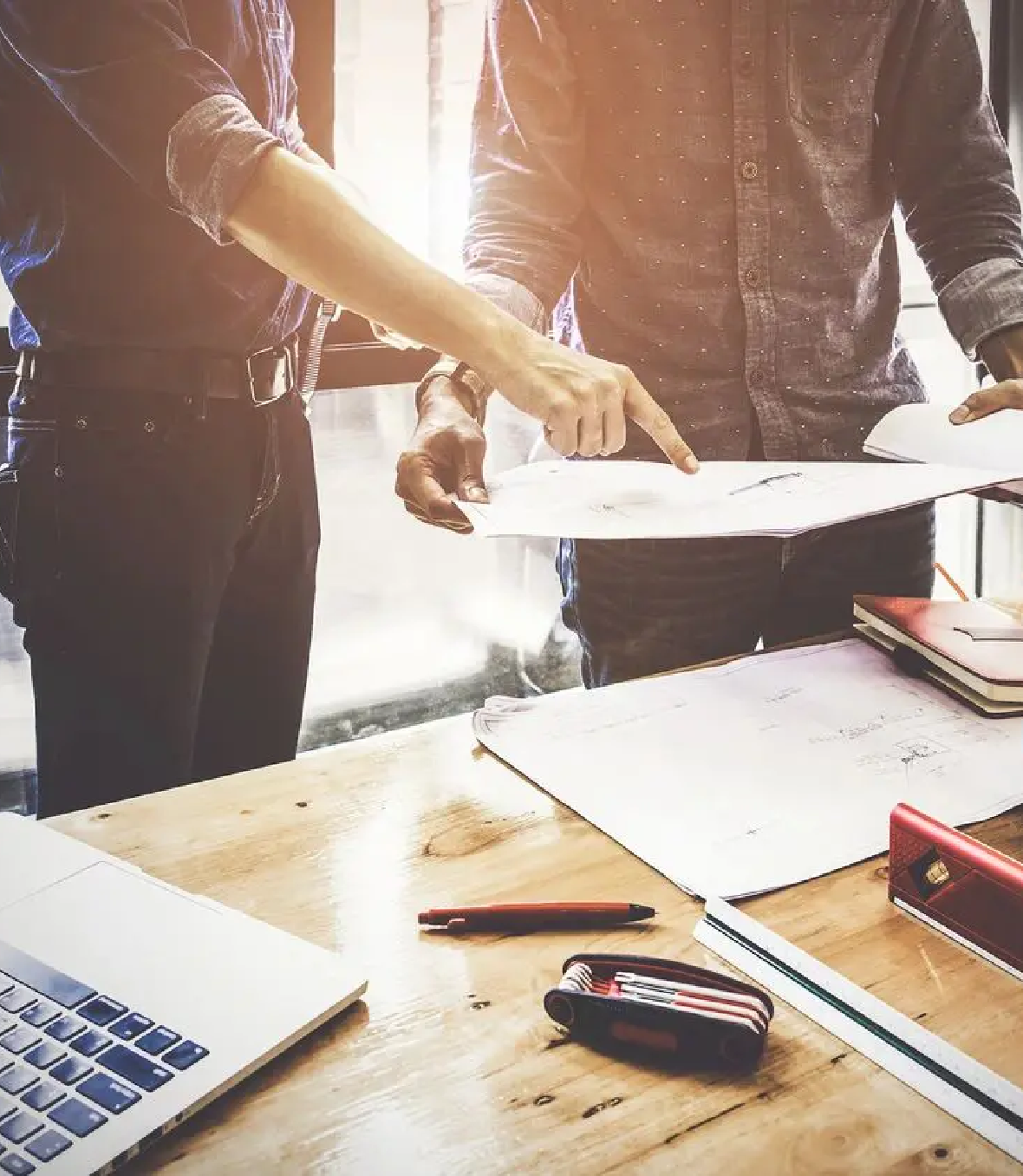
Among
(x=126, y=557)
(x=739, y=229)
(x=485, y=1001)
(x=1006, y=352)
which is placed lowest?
(x=485, y=1001)

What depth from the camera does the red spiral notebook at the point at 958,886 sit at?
0.69 m

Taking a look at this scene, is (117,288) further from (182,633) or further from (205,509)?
(182,633)

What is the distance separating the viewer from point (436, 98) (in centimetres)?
229

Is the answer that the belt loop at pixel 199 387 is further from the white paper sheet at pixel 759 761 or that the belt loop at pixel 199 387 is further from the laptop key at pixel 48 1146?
the laptop key at pixel 48 1146

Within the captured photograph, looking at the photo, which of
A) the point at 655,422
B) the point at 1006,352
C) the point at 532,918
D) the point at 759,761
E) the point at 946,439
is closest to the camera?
the point at 532,918

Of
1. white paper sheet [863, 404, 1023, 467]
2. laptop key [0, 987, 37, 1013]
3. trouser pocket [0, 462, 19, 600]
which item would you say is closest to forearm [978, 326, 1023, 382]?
white paper sheet [863, 404, 1023, 467]

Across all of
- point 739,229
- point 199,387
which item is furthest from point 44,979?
point 739,229

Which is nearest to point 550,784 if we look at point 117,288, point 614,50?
point 117,288

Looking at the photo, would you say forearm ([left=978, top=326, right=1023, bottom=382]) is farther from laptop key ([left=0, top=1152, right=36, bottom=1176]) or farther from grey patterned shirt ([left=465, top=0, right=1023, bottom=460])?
laptop key ([left=0, top=1152, right=36, bottom=1176])

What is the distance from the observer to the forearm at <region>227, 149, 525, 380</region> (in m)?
1.02

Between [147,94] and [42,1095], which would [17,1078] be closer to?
[42,1095]

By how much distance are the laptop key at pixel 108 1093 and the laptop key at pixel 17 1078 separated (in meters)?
0.02

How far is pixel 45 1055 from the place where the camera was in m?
0.59

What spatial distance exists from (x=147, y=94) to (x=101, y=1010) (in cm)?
79
